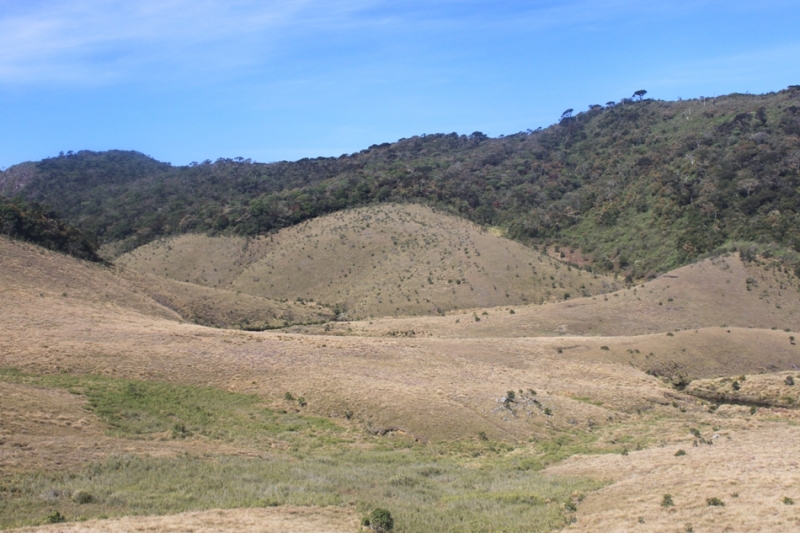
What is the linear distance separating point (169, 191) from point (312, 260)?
71.4 m

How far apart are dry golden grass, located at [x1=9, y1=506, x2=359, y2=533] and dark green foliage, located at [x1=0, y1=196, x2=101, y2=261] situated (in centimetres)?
4756

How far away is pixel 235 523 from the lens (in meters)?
14.3

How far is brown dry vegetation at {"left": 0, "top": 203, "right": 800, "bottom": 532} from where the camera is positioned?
17.7 meters

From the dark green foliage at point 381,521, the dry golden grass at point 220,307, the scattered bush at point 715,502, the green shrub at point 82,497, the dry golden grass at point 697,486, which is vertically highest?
the dry golden grass at point 220,307

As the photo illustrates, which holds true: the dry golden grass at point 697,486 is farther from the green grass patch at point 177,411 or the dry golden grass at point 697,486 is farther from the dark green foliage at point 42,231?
the dark green foliage at point 42,231

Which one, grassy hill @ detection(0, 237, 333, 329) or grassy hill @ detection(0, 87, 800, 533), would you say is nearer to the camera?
grassy hill @ detection(0, 87, 800, 533)

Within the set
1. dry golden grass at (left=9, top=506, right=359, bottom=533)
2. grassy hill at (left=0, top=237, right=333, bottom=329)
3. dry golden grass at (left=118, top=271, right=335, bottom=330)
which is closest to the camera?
dry golden grass at (left=9, top=506, right=359, bottom=533)

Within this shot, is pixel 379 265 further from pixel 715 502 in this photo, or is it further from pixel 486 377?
pixel 715 502

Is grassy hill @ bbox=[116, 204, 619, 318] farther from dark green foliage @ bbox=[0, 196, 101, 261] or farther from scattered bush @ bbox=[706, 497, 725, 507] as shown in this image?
scattered bush @ bbox=[706, 497, 725, 507]

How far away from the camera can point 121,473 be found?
17.8m

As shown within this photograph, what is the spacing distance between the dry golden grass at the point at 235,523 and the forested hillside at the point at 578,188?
65.5m

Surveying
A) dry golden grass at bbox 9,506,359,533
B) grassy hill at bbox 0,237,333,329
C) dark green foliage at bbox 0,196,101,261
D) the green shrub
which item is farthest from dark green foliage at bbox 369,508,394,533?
dark green foliage at bbox 0,196,101,261

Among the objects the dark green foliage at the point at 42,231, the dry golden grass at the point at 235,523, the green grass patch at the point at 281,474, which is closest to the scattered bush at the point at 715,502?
the green grass patch at the point at 281,474

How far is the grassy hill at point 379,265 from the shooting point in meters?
67.2
